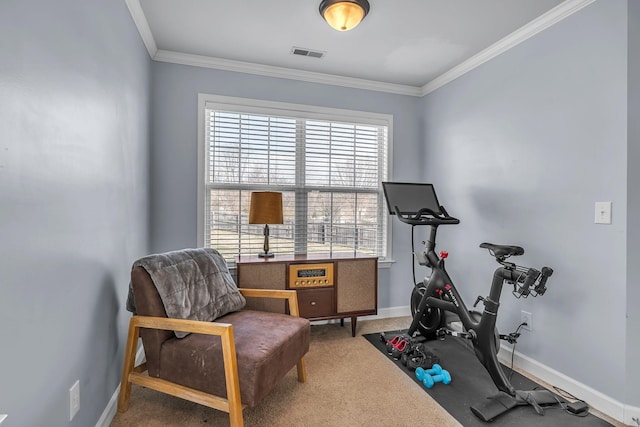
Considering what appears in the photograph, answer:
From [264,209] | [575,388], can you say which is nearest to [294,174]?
[264,209]

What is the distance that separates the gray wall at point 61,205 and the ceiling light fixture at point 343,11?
125cm

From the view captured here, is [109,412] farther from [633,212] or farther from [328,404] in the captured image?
[633,212]

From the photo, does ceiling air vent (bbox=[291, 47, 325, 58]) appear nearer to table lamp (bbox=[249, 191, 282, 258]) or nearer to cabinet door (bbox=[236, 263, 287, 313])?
table lamp (bbox=[249, 191, 282, 258])

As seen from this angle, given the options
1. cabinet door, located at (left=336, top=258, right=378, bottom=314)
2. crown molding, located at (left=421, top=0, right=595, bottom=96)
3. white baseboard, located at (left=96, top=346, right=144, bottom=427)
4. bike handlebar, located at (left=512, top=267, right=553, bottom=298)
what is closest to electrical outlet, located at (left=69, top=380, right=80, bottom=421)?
white baseboard, located at (left=96, top=346, right=144, bottom=427)

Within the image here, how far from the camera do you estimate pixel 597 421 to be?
5.99ft

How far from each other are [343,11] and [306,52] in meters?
0.82

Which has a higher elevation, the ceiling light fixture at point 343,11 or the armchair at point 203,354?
the ceiling light fixture at point 343,11

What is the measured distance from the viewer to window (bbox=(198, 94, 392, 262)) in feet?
10.0

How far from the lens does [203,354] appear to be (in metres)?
1.68

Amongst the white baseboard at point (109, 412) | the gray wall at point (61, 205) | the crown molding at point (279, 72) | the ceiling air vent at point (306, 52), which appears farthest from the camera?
the crown molding at point (279, 72)

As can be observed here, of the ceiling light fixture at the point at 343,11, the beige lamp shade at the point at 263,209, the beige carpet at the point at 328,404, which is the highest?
the ceiling light fixture at the point at 343,11

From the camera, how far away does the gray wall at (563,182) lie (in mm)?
1895

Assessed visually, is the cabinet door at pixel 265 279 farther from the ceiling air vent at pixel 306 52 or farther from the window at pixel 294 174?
the ceiling air vent at pixel 306 52

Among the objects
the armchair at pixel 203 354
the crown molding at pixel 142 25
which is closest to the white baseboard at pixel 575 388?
the armchair at pixel 203 354
